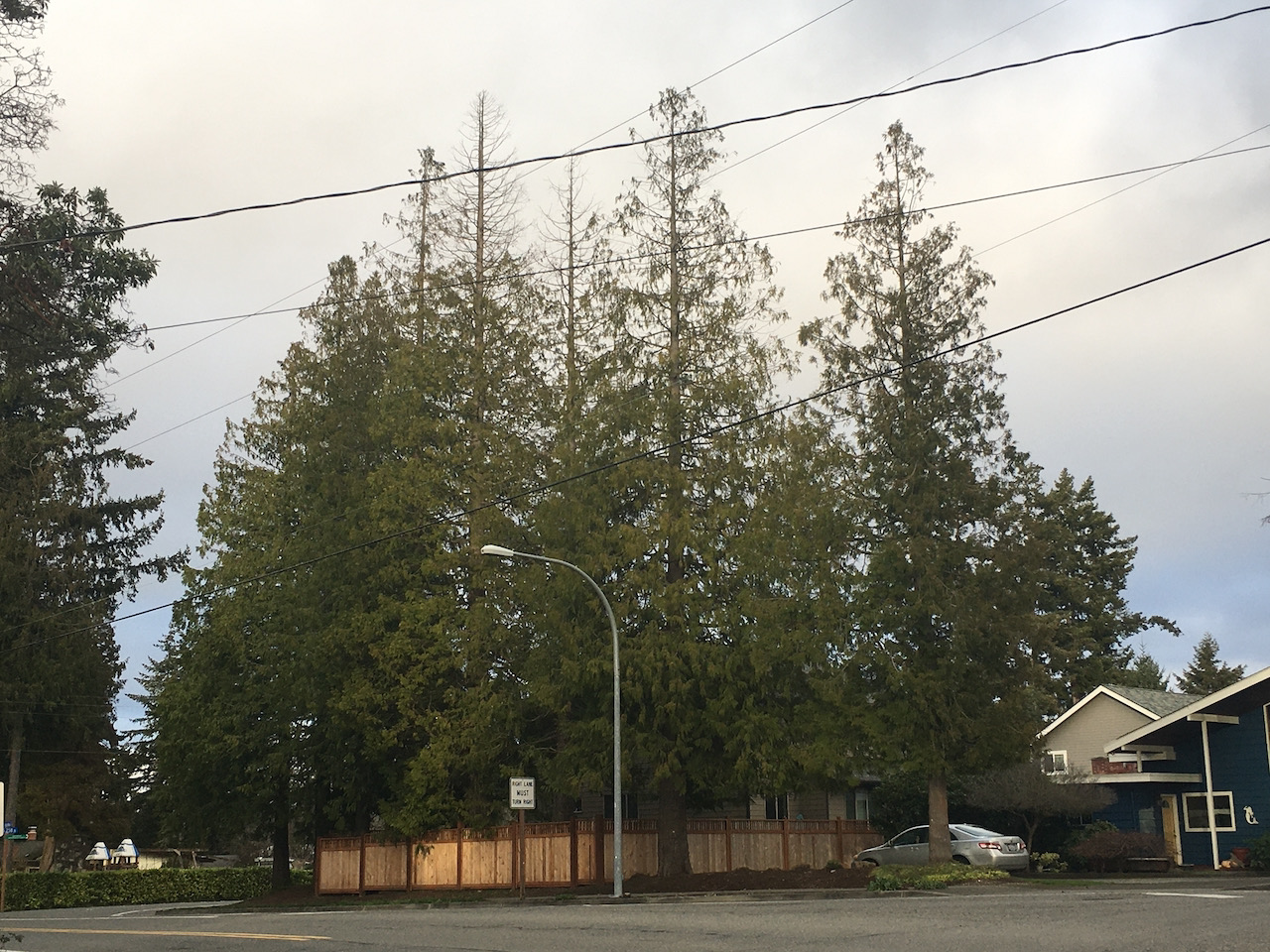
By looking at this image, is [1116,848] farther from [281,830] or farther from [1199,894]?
[281,830]

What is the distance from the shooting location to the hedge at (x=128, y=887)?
156ft

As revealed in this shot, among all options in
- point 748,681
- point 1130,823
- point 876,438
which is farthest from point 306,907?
point 1130,823

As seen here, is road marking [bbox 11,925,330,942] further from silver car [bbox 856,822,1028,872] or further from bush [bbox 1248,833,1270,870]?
bush [bbox 1248,833,1270,870]

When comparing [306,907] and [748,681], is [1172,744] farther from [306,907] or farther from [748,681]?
[306,907]

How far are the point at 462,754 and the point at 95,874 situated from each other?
23979 millimetres

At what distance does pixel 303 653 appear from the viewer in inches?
1380

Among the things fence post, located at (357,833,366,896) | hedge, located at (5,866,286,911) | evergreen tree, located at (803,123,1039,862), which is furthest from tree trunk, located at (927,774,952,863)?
hedge, located at (5,866,286,911)

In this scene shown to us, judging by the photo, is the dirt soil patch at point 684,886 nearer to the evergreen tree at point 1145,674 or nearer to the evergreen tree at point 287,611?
the evergreen tree at point 287,611

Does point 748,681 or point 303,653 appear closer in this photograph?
point 748,681

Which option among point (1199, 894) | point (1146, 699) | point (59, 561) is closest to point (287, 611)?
point (59, 561)

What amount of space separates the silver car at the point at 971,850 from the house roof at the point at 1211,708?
508 centimetres

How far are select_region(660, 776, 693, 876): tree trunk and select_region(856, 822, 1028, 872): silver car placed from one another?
5.83 m

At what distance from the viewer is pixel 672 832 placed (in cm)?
3112

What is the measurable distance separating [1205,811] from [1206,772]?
1.74 meters
